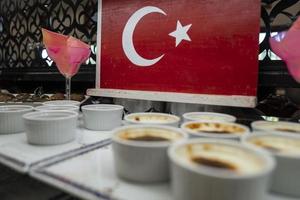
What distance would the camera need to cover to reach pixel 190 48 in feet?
3.67

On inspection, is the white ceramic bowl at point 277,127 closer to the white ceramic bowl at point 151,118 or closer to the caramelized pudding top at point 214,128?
the caramelized pudding top at point 214,128

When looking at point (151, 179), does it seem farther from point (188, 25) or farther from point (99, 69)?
point (99, 69)

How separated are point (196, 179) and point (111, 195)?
0.19 m

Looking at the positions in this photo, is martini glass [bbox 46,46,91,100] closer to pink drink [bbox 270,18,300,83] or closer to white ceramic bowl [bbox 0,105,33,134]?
white ceramic bowl [bbox 0,105,33,134]

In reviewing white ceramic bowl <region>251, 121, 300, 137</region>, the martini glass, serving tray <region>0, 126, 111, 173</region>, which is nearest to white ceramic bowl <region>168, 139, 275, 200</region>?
white ceramic bowl <region>251, 121, 300, 137</region>

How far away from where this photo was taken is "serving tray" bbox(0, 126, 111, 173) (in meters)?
0.68

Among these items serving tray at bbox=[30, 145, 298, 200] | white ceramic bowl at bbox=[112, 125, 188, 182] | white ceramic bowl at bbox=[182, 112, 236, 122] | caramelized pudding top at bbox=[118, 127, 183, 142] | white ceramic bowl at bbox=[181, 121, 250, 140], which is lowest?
serving tray at bbox=[30, 145, 298, 200]

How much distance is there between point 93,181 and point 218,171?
29cm

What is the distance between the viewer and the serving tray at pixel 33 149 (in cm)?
68

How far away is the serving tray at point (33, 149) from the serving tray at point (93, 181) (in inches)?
1.6

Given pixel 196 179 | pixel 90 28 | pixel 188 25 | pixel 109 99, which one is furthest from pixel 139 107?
pixel 196 179

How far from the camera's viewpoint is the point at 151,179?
0.56 meters

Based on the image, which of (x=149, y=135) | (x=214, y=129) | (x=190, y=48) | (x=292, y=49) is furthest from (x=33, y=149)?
(x=292, y=49)

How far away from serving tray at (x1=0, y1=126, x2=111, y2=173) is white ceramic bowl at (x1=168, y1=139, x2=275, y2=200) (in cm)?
39
